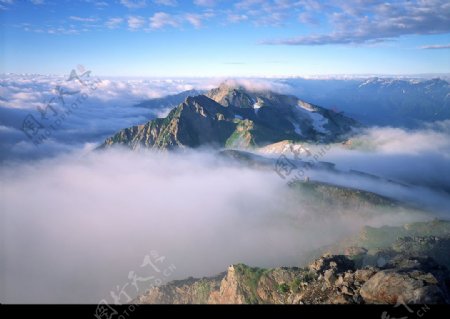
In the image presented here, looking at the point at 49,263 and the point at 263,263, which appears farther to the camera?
the point at 49,263

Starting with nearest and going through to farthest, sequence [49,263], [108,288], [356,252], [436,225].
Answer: [356,252] < [436,225] < [108,288] < [49,263]

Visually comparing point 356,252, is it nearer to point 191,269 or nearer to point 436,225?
point 436,225
